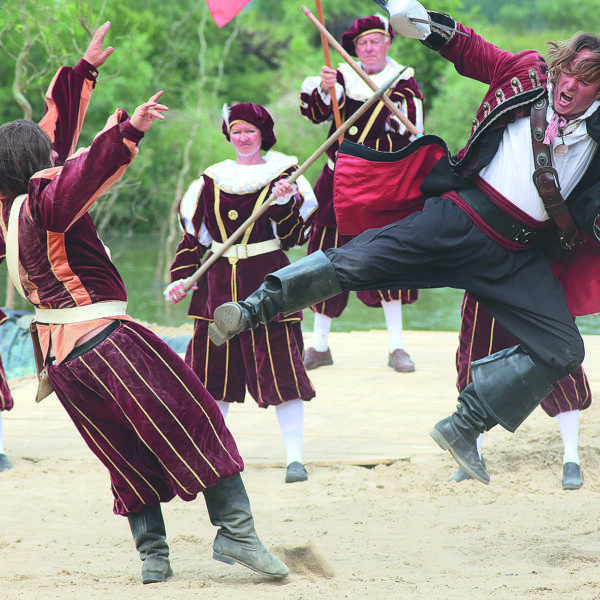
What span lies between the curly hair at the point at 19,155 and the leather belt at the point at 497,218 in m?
1.53

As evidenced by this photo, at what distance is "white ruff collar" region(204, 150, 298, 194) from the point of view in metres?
4.72

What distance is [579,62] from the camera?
3.14 metres

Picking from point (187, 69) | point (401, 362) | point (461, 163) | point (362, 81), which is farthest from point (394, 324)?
point (187, 69)

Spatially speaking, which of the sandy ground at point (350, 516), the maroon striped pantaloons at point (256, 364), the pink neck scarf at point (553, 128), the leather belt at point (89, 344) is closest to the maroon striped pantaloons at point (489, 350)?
the sandy ground at point (350, 516)

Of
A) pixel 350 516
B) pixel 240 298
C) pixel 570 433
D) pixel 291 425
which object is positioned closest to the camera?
→ pixel 350 516

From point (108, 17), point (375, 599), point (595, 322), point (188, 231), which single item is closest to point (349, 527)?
point (375, 599)

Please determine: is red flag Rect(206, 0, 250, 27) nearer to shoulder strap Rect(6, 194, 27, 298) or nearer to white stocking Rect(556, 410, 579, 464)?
shoulder strap Rect(6, 194, 27, 298)

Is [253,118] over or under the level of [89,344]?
over

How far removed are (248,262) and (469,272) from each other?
Result: 170cm

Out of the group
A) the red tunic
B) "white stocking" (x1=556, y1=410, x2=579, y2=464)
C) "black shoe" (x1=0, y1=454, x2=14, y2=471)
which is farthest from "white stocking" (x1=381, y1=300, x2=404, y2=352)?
"black shoe" (x1=0, y1=454, x2=14, y2=471)

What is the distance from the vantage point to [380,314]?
13.2m

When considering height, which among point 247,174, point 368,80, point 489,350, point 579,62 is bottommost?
point 489,350

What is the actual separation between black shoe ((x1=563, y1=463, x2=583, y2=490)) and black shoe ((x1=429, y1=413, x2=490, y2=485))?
3.89 feet

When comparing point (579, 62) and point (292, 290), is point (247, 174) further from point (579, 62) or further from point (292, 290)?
point (579, 62)
